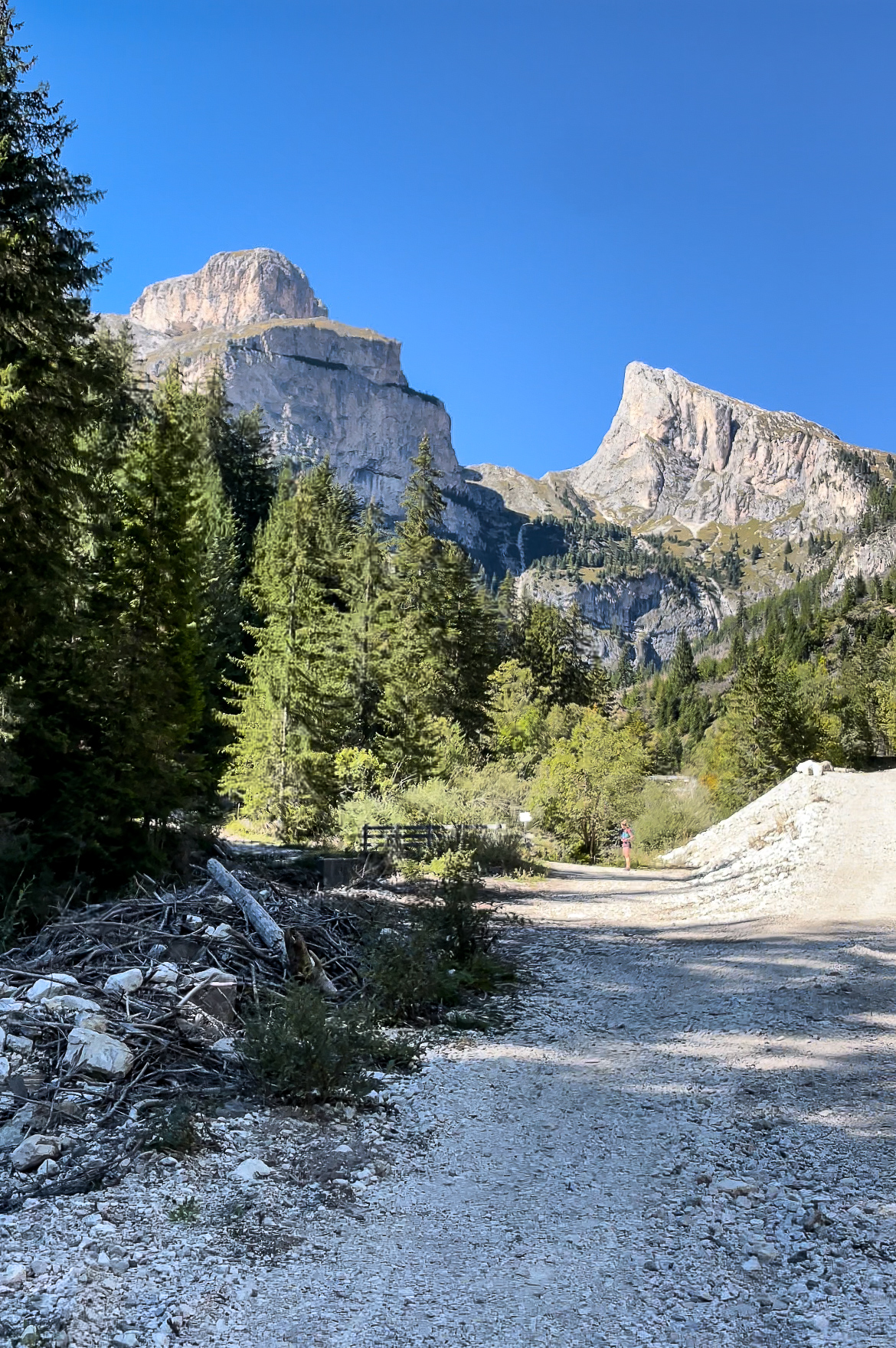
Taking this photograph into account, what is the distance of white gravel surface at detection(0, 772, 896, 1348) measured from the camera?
4.03m

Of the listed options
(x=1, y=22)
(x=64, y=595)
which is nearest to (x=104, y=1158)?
(x=64, y=595)

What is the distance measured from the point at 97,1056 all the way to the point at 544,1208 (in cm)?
373

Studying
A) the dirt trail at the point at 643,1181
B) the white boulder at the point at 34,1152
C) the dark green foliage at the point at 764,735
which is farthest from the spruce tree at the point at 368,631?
the dark green foliage at the point at 764,735

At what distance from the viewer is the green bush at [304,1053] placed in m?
6.73

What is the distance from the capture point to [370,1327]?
4012 millimetres

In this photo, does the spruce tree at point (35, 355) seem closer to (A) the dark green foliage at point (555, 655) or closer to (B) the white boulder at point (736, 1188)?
(B) the white boulder at point (736, 1188)

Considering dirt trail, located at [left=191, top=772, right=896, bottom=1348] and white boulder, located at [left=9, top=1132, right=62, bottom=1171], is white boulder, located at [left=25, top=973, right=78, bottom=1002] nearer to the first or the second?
white boulder, located at [left=9, top=1132, right=62, bottom=1171]

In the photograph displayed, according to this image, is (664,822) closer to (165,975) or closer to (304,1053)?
(165,975)

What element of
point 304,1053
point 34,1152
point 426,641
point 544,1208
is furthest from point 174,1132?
point 426,641

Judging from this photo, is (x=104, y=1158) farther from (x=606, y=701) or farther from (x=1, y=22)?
(x=606, y=701)

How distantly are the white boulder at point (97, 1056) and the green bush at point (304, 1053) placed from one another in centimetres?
99

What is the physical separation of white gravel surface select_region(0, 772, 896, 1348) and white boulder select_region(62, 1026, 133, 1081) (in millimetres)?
932

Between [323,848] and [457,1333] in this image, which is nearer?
[457,1333]

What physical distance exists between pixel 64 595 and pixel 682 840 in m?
28.1
